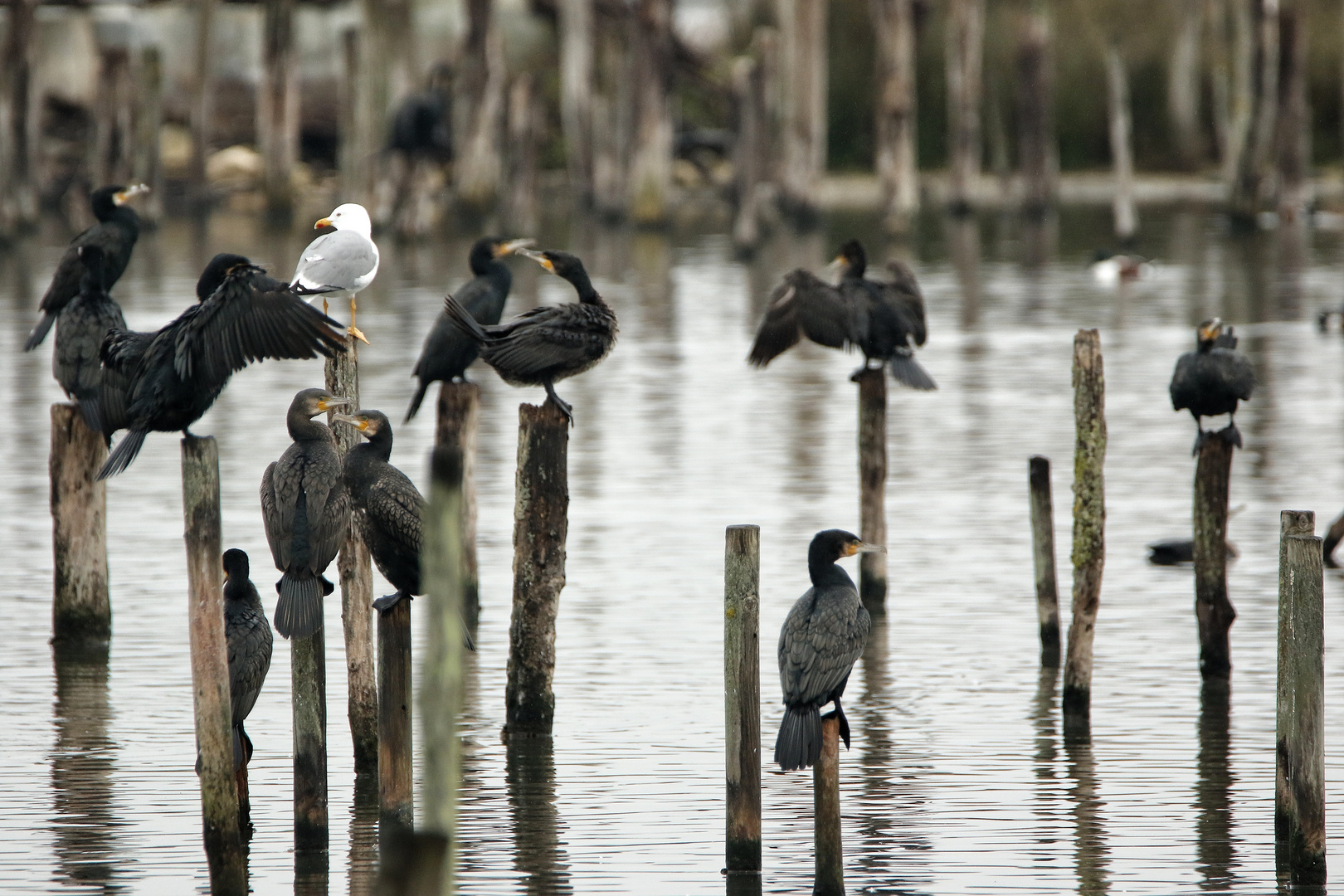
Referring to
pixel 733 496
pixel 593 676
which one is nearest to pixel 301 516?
Answer: pixel 593 676

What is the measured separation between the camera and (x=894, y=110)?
34.1 meters

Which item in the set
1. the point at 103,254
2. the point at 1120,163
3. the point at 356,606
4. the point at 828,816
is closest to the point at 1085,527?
the point at 828,816

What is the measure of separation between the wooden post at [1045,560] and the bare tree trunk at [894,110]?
24.7m

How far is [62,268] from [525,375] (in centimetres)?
240

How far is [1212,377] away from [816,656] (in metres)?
3.39

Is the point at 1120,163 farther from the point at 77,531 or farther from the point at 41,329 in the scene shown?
the point at 77,531

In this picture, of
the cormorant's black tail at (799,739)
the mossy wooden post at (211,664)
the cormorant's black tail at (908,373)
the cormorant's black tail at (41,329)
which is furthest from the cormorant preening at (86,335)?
the cormorant's black tail at (908,373)

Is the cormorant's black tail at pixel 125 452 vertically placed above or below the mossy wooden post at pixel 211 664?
above

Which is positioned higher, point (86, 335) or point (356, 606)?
point (86, 335)

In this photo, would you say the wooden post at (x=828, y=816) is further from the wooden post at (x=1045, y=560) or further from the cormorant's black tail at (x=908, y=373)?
the cormorant's black tail at (x=908, y=373)

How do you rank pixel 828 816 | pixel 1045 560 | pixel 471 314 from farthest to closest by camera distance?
1. pixel 471 314
2. pixel 1045 560
3. pixel 828 816

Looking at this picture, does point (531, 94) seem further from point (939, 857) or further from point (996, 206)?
point (939, 857)

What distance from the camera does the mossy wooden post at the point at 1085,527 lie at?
28.9 ft

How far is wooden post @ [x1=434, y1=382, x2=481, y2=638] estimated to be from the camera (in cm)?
1045
